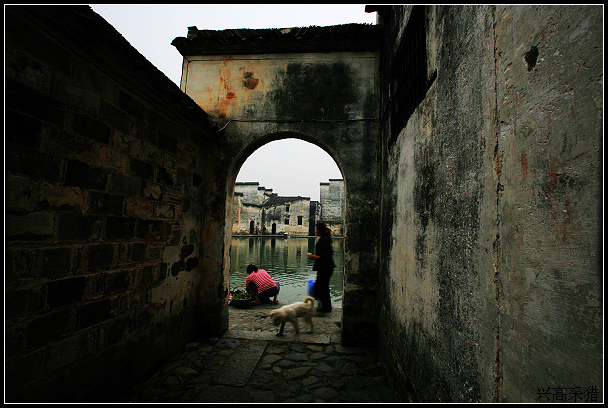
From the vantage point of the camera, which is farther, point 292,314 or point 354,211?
point 292,314

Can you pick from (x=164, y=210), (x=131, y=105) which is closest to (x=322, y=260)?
(x=164, y=210)

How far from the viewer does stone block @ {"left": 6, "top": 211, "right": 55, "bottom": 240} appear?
195cm

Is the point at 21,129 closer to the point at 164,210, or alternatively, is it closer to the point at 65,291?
the point at 65,291

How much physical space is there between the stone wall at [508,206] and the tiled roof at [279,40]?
2.39 m

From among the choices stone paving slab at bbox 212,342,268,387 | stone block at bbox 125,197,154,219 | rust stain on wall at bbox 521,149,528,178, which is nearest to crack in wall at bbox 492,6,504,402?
rust stain on wall at bbox 521,149,528,178

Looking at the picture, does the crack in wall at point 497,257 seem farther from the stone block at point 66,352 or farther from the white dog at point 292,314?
the white dog at point 292,314

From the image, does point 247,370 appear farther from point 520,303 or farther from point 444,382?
point 520,303

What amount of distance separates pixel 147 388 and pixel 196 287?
1460 millimetres

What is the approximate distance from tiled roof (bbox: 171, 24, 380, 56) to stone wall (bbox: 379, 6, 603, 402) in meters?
2.39

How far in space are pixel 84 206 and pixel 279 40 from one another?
11.7ft

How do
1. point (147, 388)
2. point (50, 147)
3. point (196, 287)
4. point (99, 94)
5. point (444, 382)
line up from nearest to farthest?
point (444, 382)
point (50, 147)
point (99, 94)
point (147, 388)
point (196, 287)

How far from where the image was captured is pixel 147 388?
3.02 metres

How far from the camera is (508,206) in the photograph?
1225mm

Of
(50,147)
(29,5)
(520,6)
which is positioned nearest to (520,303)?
(520,6)
